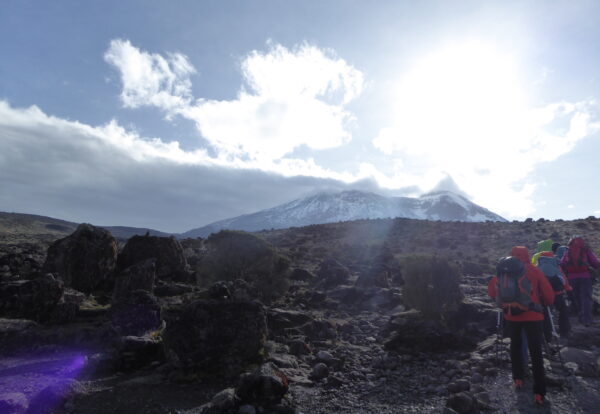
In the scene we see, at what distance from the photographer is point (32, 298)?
37.4 feet

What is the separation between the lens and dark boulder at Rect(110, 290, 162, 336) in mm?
9522

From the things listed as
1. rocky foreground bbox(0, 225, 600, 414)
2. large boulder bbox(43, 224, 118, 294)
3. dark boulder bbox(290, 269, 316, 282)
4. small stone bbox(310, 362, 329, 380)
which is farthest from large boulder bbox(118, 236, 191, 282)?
small stone bbox(310, 362, 329, 380)

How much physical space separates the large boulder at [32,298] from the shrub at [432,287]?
11.1 meters

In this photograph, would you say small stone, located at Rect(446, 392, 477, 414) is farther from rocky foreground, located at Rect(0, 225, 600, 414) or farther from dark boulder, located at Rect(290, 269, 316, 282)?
dark boulder, located at Rect(290, 269, 316, 282)

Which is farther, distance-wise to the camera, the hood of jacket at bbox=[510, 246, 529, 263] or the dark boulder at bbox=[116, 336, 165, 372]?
the dark boulder at bbox=[116, 336, 165, 372]

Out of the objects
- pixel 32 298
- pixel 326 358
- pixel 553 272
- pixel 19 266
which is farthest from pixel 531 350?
pixel 19 266

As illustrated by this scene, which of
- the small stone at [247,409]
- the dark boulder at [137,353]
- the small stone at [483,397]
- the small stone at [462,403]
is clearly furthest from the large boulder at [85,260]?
the small stone at [483,397]

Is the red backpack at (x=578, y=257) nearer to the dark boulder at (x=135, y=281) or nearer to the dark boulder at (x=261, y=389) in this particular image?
the dark boulder at (x=261, y=389)

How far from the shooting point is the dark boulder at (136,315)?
31.2 feet

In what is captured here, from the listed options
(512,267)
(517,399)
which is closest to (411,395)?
(517,399)

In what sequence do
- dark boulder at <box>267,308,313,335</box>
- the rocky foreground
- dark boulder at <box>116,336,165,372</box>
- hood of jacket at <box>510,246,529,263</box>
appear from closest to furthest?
the rocky foreground → hood of jacket at <box>510,246,529,263</box> → dark boulder at <box>116,336,165,372</box> → dark boulder at <box>267,308,313,335</box>

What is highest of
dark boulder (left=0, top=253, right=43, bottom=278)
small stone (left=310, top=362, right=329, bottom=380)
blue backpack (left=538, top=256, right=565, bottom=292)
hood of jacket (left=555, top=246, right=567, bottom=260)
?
hood of jacket (left=555, top=246, right=567, bottom=260)

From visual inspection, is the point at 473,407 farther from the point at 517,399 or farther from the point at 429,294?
the point at 429,294

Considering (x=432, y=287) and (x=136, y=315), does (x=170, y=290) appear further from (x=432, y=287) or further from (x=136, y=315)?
(x=432, y=287)
